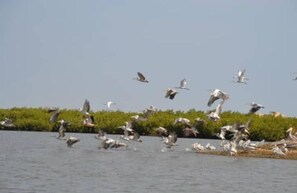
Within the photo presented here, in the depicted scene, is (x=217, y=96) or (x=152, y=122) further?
(x=152, y=122)

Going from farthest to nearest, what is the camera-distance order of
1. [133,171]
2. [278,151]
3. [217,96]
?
[278,151], [133,171], [217,96]

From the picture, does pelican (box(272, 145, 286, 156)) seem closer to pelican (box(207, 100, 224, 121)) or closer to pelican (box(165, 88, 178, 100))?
pelican (box(207, 100, 224, 121))

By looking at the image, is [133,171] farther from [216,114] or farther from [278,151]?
[278,151]

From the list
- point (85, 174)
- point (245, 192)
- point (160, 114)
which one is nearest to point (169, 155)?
point (85, 174)

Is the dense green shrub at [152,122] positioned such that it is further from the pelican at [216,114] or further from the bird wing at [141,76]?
the bird wing at [141,76]

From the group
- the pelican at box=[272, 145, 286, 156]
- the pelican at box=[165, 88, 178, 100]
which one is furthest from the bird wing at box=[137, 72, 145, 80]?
the pelican at box=[272, 145, 286, 156]

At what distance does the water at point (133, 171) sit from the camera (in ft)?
91.6

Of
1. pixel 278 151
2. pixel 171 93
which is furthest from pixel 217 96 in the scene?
pixel 278 151

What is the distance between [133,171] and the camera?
106 feet

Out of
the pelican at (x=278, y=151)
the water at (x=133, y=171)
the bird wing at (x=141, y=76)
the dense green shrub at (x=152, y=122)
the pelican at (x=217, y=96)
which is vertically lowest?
the water at (x=133, y=171)

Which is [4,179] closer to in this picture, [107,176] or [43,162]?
[107,176]

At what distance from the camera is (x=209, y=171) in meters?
33.1

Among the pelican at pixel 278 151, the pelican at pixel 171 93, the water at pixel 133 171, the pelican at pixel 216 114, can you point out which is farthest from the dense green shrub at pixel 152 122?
the pelican at pixel 171 93

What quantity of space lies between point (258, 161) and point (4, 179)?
40.2ft
